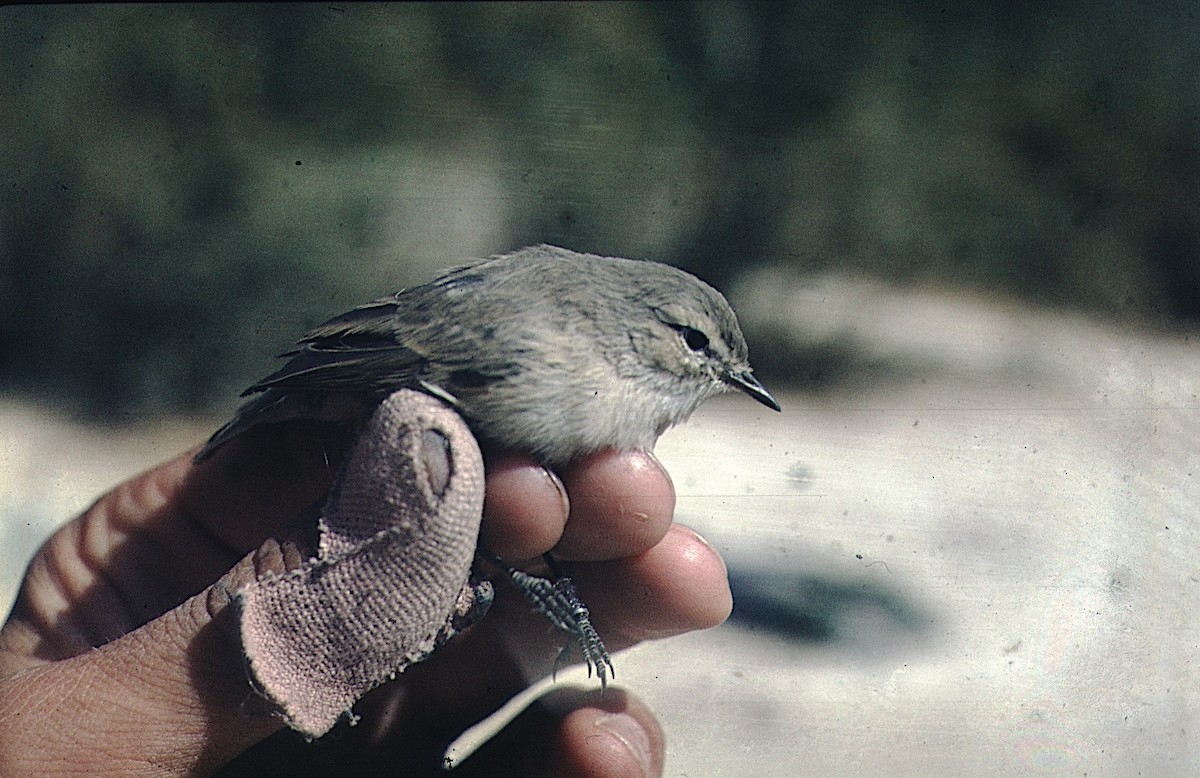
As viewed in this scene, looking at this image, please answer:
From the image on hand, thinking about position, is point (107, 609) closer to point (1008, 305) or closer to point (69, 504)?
point (69, 504)

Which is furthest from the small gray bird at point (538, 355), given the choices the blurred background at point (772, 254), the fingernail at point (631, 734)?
the blurred background at point (772, 254)

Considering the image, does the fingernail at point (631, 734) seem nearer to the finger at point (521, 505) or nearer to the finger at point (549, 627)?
the finger at point (549, 627)

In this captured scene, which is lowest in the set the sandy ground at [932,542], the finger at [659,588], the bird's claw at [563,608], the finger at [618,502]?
the sandy ground at [932,542]

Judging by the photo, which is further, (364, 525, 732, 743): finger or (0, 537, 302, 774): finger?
(364, 525, 732, 743): finger

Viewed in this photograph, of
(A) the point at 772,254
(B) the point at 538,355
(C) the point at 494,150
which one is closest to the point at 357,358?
(B) the point at 538,355

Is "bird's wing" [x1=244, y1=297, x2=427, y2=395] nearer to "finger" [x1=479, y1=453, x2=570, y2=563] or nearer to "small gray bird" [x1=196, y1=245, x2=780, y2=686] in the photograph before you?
"small gray bird" [x1=196, y1=245, x2=780, y2=686]

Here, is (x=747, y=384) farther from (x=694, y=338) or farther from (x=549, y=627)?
(x=549, y=627)

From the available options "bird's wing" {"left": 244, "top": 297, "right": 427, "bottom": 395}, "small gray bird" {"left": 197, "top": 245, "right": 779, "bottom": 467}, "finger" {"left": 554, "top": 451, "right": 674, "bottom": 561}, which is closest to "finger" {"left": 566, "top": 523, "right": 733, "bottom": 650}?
"finger" {"left": 554, "top": 451, "right": 674, "bottom": 561}
